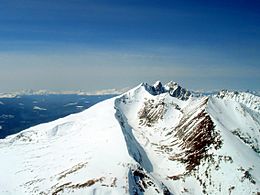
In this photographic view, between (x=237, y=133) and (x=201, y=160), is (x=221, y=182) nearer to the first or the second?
(x=201, y=160)

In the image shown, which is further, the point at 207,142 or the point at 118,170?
the point at 207,142

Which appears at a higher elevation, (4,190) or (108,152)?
(108,152)

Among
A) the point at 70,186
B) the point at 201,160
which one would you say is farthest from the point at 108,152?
the point at 201,160

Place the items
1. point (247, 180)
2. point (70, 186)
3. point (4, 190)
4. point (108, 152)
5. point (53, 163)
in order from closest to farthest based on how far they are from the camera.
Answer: point (70, 186), point (247, 180), point (4, 190), point (108, 152), point (53, 163)

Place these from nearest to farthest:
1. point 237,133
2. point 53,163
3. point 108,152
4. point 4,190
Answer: point 4,190
point 108,152
point 53,163
point 237,133

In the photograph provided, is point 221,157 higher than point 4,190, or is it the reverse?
point 221,157

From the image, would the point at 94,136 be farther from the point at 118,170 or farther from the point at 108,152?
the point at 118,170

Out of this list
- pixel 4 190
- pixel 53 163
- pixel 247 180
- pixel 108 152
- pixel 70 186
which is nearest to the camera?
pixel 70 186

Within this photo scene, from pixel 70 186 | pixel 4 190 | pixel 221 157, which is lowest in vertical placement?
pixel 4 190

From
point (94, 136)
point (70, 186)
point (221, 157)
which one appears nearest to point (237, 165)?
point (221, 157)
